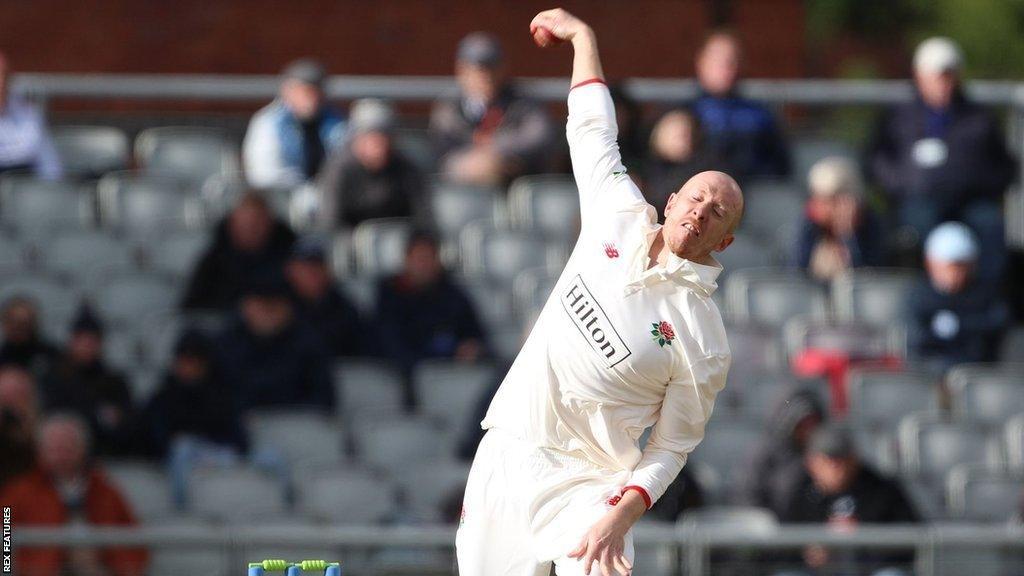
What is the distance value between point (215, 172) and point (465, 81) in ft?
6.10

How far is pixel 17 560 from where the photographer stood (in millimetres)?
9180

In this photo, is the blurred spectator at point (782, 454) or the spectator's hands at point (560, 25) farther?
the blurred spectator at point (782, 454)

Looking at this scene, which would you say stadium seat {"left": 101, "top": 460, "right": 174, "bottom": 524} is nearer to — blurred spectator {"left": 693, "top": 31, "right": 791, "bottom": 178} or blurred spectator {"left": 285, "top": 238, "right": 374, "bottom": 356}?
blurred spectator {"left": 285, "top": 238, "right": 374, "bottom": 356}

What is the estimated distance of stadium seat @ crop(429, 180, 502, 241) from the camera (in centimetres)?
1306

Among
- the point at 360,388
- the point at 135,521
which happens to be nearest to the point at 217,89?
the point at 360,388

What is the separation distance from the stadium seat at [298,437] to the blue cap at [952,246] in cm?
400

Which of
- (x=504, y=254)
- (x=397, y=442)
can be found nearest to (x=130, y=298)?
(x=397, y=442)

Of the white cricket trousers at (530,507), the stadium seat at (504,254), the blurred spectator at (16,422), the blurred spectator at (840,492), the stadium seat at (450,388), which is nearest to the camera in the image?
the white cricket trousers at (530,507)

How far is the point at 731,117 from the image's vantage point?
1327 cm

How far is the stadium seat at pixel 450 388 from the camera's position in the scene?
11711 mm

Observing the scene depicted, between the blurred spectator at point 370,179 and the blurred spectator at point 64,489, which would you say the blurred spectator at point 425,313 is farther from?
the blurred spectator at point 64,489

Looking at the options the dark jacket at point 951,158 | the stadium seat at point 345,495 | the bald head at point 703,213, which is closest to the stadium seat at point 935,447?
the dark jacket at point 951,158

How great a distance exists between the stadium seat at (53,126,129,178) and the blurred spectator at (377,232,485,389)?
8.56 feet

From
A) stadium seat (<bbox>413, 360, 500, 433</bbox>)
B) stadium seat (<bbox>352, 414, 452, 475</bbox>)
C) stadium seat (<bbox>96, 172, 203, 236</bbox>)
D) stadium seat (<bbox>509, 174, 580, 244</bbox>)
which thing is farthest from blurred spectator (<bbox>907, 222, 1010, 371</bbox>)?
stadium seat (<bbox>96, 172, 203, 236</bbox>)
